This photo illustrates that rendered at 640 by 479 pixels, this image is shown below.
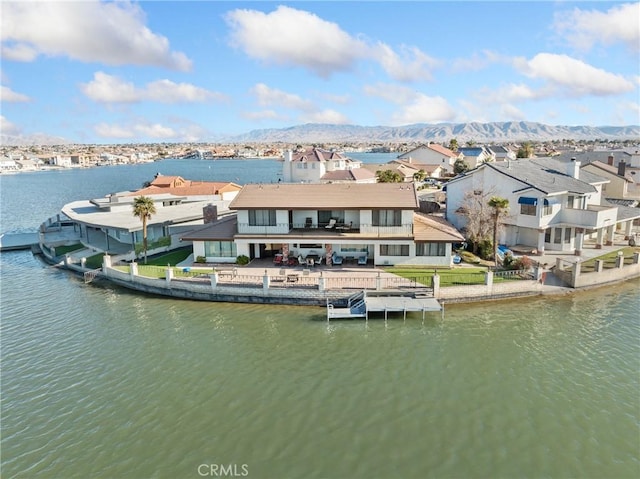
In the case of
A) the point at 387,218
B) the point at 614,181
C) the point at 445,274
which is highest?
the point at 614,181

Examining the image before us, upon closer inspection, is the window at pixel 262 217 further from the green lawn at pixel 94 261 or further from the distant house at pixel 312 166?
the distant house at pixel 312 166

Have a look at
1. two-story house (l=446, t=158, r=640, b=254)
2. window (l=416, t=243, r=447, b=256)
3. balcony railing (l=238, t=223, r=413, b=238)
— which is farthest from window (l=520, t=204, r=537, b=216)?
balcony railing (l=238, t=223, r=413, b=238)

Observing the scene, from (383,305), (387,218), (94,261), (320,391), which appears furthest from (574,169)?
(94,261)

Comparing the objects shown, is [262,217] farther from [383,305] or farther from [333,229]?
[383,305]

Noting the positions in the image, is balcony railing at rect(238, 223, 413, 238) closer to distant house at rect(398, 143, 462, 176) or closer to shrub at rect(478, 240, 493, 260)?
shrub at rect(478, 240, 493, 260)

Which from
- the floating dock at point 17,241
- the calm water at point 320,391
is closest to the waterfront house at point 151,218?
the floating dock at point 17,241

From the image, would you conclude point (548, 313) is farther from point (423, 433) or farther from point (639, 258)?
point (423, 433)
